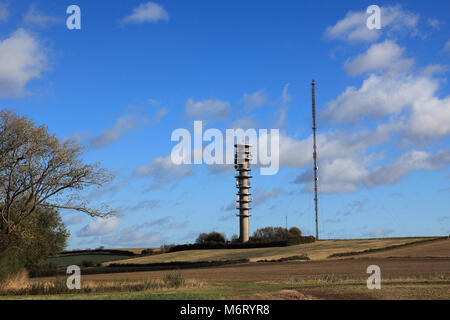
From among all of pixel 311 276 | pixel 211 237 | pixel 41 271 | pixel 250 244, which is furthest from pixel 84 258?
pixel 311 276

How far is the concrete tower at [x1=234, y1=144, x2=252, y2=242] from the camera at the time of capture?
109 metres

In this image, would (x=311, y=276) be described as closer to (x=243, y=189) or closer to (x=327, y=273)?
(x=327, y=273)

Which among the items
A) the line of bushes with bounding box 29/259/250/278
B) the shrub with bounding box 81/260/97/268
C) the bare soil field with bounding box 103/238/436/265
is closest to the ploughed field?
the bare soil field with bounding box 103/238/436/265

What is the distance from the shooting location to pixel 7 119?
3631cm

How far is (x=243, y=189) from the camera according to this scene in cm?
11000

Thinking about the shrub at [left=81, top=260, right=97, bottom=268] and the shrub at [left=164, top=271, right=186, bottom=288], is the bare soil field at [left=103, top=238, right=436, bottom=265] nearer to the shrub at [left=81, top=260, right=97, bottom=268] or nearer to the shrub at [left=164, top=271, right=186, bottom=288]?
the shrub at [left=81, top=260, right=97, bottom=268]

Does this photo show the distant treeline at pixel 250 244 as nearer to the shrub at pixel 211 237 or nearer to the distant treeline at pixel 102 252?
the distant treeline at pixel 102 252

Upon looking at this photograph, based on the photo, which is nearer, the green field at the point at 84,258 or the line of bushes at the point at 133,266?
the line of bushes at the point at 133,266

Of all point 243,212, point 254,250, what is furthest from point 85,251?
point 254,250

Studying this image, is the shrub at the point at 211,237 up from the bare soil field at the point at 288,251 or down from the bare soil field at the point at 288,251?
up

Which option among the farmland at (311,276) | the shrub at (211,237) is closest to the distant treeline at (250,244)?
the farmland at (311,276)

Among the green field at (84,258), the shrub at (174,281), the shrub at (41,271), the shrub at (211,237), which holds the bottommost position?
the shrub at (41,271)

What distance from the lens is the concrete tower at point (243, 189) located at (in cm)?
10894
